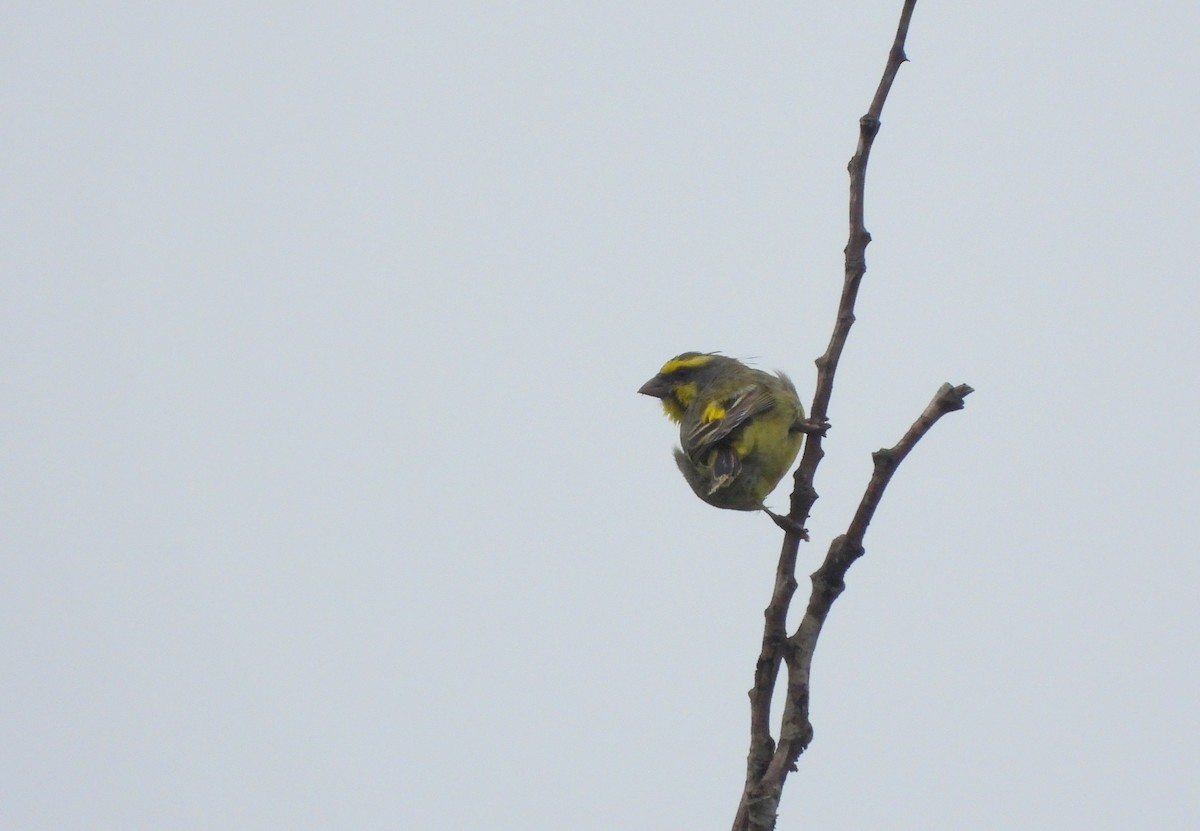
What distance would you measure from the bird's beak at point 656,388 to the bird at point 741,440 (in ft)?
2.08

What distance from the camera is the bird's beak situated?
8875 millimetres

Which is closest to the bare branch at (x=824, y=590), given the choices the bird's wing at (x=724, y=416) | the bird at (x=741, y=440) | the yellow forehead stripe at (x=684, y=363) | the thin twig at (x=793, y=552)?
the thin twig at (x=793, y=552)

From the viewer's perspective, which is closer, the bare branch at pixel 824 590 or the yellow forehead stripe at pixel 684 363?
the bare branch at pixel 824 590

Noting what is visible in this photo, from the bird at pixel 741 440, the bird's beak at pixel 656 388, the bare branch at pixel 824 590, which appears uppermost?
the bird's beak at pixel 656 388

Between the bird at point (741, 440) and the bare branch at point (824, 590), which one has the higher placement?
the bird at point (741, 440)

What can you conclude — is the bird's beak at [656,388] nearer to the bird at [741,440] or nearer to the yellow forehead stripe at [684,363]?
the yellow forehead stripe at [684,363]

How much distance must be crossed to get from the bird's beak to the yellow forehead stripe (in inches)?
2.5

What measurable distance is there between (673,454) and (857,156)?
4.53 m

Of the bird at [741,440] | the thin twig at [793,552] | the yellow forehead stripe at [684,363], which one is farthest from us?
the yellow forehead stripe at [684,363]

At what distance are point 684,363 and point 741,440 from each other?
163cm

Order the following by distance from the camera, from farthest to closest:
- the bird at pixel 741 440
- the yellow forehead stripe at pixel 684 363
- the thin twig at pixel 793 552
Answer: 1. the yellow forehead stripe at pixel 684 363
2. the bird at pixel 741 440
3. the thin twig at pixel 793 552

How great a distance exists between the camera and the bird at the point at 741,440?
7.25 m

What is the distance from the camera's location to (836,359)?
13.1 feet

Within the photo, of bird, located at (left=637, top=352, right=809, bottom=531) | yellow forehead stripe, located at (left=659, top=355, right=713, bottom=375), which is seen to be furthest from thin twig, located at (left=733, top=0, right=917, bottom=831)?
yellow forehead stripe, located at (left=659, top=355, right=713, bottom=375)
